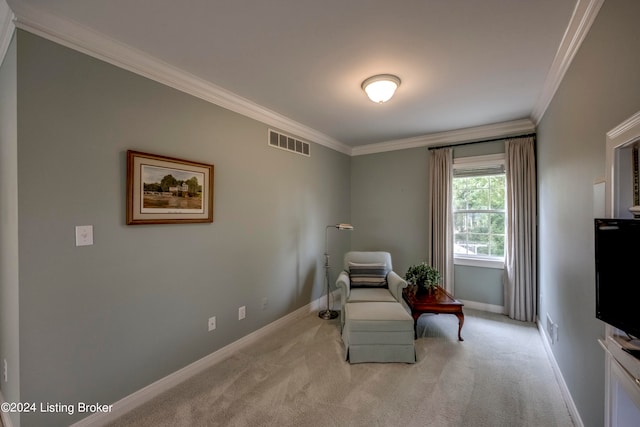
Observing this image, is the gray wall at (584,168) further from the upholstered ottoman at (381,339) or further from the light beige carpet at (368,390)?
the upholstered ottoman at (381,339)

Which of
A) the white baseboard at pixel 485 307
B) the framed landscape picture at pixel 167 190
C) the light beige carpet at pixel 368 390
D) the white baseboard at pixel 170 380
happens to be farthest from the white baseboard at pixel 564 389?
the framed landscape picture at pixel 167 190

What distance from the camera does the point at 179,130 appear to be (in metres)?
2.32

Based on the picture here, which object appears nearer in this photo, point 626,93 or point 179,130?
point 626,93

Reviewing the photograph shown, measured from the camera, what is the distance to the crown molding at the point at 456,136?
11.7 feet

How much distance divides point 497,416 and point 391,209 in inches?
121

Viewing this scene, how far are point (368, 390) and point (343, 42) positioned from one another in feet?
8.82

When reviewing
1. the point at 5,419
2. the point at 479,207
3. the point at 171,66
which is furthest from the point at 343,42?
the point at 5,419

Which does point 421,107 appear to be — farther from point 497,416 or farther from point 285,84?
point 497,416

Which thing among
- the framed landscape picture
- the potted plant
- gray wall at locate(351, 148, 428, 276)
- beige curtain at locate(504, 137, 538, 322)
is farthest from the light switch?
beige curtain at locate(504, 137, 538, 322)

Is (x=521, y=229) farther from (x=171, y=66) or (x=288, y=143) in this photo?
(x=171, y=66)

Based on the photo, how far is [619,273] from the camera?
42.1 inches

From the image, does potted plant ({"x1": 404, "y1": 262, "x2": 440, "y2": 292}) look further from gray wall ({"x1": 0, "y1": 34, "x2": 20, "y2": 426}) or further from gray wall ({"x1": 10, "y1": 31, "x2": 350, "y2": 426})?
gray wall ({"x1": 0, "y1": 34, "x2": 20, "y2": 426})

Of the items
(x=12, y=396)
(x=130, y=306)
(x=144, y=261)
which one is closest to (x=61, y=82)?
(x=144, y=261)

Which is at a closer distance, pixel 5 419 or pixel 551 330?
pixel 5 419
